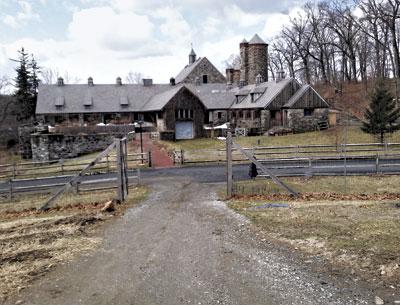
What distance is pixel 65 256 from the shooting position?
8531mm

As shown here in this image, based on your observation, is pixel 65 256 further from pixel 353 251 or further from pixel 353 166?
pixel 353 166

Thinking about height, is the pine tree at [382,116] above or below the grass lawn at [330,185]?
above

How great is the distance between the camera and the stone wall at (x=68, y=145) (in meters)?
40.9

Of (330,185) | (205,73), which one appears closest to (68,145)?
(205,73)

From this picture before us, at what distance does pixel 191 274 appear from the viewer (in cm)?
748

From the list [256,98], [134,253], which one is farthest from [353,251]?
[256,98]

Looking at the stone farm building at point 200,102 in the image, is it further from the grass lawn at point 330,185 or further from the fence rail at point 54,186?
the grass lawn at point 330,185

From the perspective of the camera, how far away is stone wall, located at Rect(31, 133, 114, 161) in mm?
40938

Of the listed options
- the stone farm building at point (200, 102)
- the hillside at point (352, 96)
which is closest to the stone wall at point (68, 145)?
the stone farm building at point (200, 102)

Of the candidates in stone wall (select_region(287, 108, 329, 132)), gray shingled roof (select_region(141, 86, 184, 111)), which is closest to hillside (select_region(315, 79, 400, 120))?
stone wall (select_region(287, 108, 329, 132))

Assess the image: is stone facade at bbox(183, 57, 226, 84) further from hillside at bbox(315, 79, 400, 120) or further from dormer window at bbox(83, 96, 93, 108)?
hillside at bbox(315, 79, 400, 120)

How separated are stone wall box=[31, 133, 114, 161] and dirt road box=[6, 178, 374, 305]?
31963 mm

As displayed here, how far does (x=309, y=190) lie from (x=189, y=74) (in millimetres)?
47702

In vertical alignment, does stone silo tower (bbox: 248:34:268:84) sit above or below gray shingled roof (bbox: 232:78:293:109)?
above
